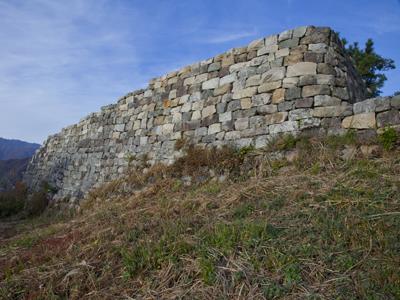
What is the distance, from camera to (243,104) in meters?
6.20

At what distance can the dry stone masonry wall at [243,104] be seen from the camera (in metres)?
5.30

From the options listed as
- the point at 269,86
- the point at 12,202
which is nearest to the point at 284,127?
the point at 269,86

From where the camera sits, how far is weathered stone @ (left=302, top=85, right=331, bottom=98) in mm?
5316

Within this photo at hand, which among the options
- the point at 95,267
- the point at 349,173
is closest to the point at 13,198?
the point at 95,267

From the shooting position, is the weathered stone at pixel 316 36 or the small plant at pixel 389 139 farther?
the weathered stone at pixel 316 36

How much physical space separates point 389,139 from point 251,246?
2.85m

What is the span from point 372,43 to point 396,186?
39.6 feet

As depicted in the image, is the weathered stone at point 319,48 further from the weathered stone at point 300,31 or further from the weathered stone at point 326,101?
the weathered stone at point 326,101

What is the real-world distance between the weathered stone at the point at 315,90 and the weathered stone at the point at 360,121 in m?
0.61

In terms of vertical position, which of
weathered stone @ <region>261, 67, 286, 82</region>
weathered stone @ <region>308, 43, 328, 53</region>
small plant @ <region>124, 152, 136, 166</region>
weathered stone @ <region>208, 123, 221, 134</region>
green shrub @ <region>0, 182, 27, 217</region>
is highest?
weathered stone @ <region>308, 43, 328, 53</region>

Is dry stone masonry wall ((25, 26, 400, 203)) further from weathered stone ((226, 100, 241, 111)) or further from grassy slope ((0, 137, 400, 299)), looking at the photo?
grassy slope ((0, 137, 400, 299))

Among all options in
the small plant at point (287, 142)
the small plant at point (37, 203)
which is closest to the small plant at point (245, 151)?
the small plant at point (287, 142)

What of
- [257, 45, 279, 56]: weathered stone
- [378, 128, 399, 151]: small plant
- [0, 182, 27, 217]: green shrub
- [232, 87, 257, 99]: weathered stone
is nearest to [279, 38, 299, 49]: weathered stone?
[257, 45, 279, 56]: weathered stone

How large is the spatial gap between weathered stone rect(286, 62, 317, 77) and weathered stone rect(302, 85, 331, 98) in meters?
0.29
